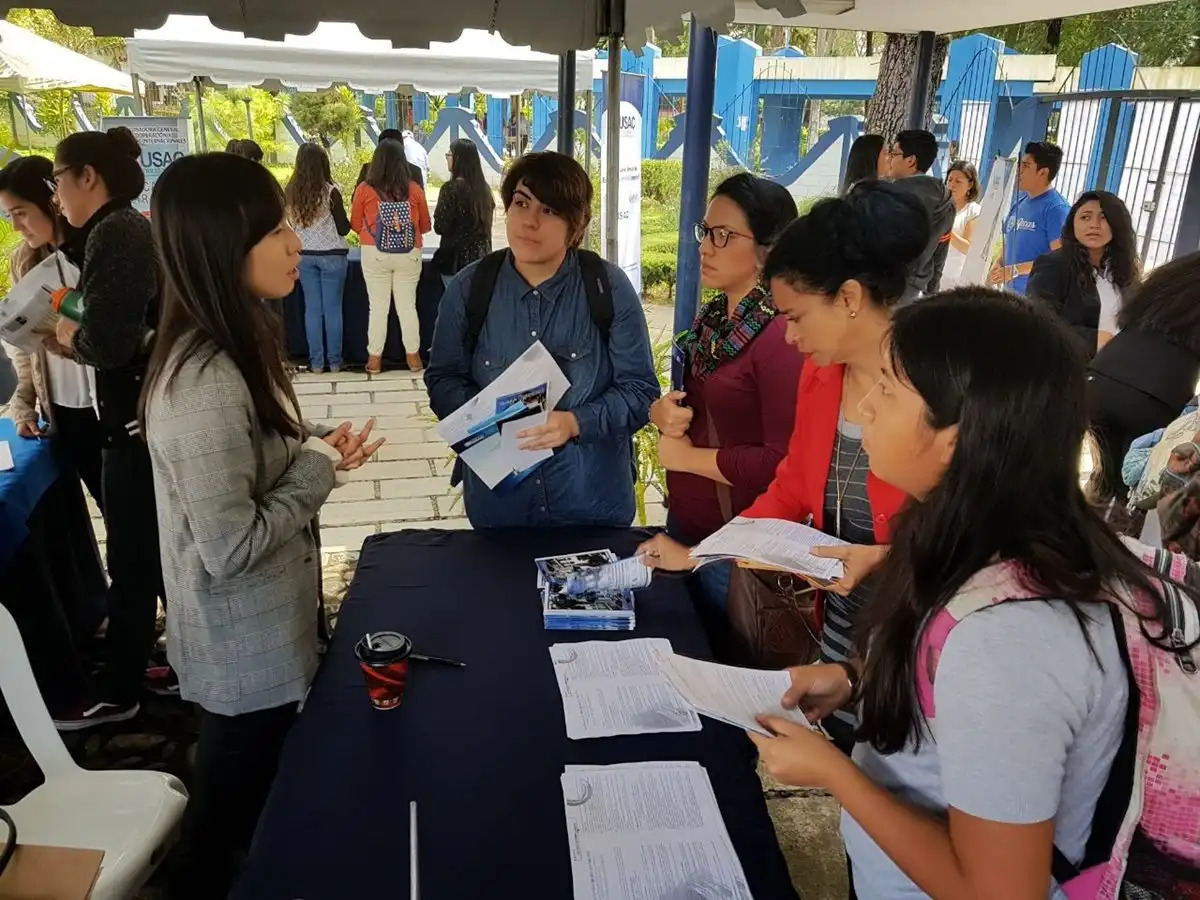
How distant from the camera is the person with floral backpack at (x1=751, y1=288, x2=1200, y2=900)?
2.60 ft

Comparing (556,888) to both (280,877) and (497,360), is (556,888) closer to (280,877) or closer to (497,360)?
(280,877)

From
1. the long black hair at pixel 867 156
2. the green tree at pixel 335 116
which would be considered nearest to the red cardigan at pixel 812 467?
the long black hair at pixel 867 156

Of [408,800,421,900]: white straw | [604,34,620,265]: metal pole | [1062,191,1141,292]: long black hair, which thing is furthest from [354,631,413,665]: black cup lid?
[1062,191,1141,292]: long black hair

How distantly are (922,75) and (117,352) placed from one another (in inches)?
217

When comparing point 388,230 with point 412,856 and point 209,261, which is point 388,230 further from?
point 412,856

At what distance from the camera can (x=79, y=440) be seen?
2.67m

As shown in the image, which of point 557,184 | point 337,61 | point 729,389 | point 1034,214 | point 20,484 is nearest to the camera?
point 729,389

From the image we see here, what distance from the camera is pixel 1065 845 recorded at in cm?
88

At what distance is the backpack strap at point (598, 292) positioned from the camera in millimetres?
2213

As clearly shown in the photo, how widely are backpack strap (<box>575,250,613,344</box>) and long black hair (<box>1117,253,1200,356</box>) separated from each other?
1643 mm

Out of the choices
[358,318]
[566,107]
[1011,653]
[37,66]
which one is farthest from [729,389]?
[37,66]

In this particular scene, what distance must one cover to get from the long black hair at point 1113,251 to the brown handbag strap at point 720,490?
2.91 metres

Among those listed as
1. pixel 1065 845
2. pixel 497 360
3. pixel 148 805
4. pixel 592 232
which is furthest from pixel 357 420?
pixel 1065 845

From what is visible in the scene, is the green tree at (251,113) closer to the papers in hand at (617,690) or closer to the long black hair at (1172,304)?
the long black hair at (1172,304)
